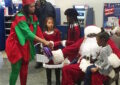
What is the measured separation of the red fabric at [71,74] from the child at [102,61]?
24 cm

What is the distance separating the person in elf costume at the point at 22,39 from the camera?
3.24m

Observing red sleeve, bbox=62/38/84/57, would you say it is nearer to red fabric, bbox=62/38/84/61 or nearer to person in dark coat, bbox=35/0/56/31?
red fabric, bbox=62/38/84/61

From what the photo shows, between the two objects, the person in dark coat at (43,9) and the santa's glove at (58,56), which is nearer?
the santa's glove at (58,56)

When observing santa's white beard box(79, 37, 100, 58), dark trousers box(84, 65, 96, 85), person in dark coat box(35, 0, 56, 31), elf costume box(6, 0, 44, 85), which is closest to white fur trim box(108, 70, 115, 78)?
dark trousers box(84, 65, 96, 85)

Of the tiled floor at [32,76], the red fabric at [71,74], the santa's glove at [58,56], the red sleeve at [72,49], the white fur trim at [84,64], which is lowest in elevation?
the tiled floor at [32,76]

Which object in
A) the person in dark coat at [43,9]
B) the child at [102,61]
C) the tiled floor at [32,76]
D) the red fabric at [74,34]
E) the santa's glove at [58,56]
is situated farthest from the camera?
the person in dark coat at [43,9]

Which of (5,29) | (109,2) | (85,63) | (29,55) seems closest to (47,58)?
(29,55)

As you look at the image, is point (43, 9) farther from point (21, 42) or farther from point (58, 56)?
point (21, 42)

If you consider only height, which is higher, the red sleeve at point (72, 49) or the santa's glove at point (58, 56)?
the red sleeve at point (72, 49)

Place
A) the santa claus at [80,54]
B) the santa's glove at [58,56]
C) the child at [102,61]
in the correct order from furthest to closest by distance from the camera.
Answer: the santa's glove at [58,56] → the santa claus at [80,54] → the child at [102,61]

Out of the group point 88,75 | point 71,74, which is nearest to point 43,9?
point 71,74

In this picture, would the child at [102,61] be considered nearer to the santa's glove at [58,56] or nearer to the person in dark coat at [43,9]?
the santa's glove at [58,56]

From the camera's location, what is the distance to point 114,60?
3.15 metres

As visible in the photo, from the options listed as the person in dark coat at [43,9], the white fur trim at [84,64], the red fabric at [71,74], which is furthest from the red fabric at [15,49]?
the person in dark coat at [43,9]
